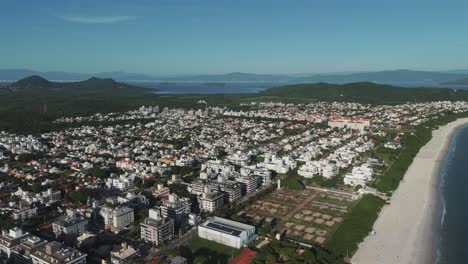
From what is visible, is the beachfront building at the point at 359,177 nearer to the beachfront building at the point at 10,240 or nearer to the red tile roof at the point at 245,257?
the red tile roof at the point at 245,257

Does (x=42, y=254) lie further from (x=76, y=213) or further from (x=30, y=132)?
(x=30, y=132)

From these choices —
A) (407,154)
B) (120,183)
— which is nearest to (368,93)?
(407,154)

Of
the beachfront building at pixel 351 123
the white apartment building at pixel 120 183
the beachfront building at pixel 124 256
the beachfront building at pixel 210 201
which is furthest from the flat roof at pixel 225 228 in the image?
the beachfront building at pixel 351 123

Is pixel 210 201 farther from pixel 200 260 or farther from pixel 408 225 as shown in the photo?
pixel 408 225

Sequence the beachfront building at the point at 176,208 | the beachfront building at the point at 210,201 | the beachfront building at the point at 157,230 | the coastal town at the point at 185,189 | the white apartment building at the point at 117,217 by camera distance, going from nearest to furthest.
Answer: the coastal town at the point at 185,189
the beachfront building at the point at 157,230
the white apartment building at the point at 117,217
the beachfront building at the point at 176,208
the beachfront building at the point at 210,201

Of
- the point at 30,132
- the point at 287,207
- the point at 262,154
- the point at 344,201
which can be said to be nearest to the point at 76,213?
the point at 287,207
